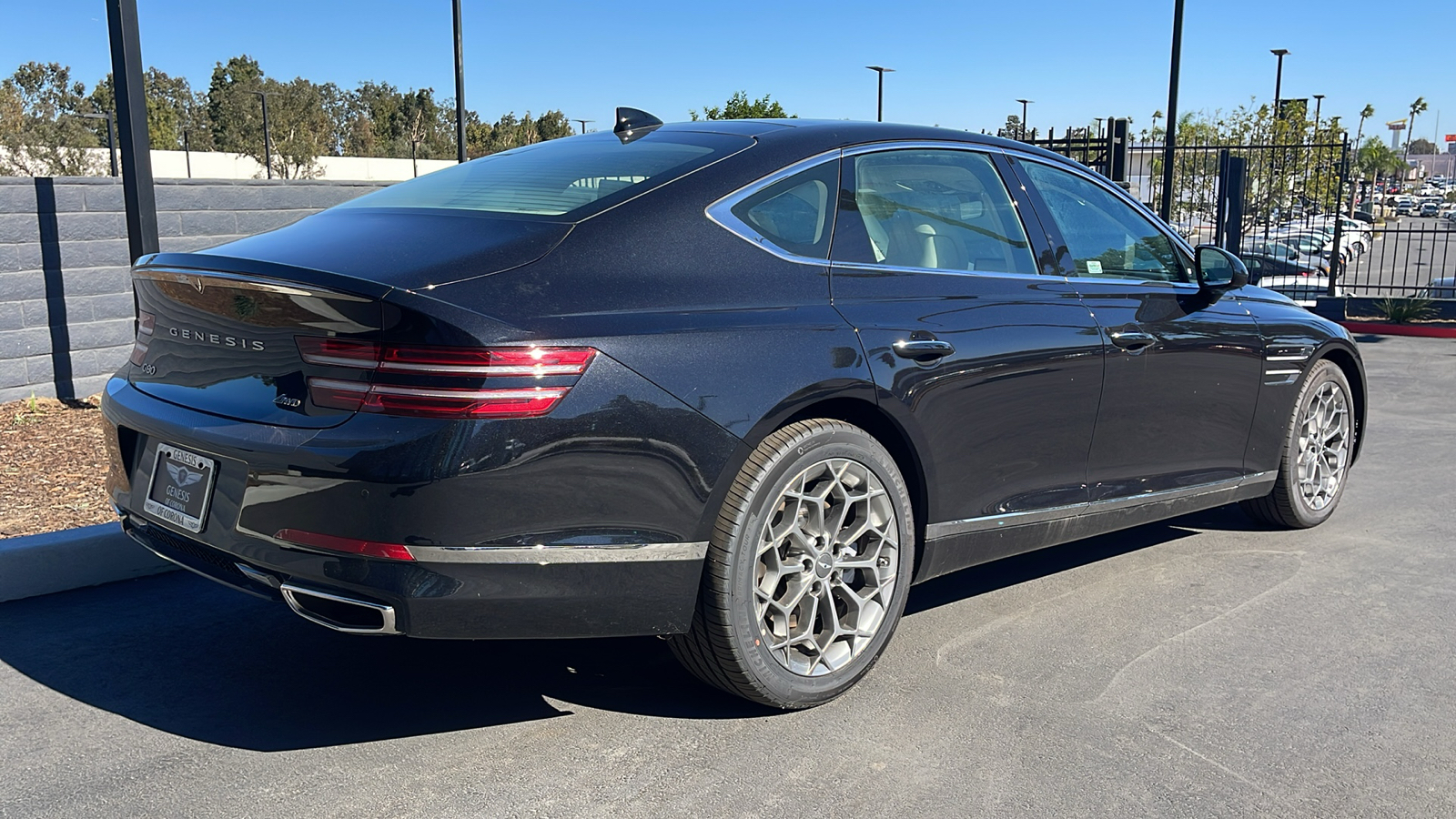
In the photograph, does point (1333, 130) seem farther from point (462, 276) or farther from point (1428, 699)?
point (462, 276)

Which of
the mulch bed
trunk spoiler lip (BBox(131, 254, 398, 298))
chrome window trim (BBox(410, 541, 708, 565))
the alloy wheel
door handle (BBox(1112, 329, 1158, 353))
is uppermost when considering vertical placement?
trunk spoiler lip (BBox(131, 254, 398, 298))

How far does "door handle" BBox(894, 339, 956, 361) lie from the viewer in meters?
3.62

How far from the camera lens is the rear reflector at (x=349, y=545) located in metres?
2.86

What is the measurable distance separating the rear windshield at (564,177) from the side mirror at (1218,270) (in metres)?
2.25

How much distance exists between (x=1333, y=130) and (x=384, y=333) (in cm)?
2576

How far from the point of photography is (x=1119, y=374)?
439cm

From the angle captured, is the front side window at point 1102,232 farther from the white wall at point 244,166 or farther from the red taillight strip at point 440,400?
the white wall at point 244,166

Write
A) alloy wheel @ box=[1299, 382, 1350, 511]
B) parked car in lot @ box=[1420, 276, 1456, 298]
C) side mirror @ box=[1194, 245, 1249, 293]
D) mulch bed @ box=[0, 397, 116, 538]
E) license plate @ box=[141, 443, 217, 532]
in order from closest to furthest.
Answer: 1. license plate @ box=[141, 443, 217, 532]
2. side mirror @ box=[1194, 245, 1249, 293]
3. mulch bed @ box=[0, 397, 116, 538]
4. alloy wheel @ box=[1299, 382, 1350, 511]
5. parked car in lot @ box=[1420, 276, 1456, 298]

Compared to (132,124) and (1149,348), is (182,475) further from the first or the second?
(132,124)

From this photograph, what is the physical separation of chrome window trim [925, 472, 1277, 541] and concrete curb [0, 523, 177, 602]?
2.90 metres

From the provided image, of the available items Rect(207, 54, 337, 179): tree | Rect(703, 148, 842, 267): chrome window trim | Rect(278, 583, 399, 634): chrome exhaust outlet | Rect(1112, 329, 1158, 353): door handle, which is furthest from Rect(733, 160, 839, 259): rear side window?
Rect(207, 54, 337, 179): tree

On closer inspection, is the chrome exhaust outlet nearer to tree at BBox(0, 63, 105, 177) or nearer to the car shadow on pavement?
the car shadow on pavement

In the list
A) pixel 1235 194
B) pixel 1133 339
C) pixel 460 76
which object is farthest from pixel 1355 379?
pixel 460 76

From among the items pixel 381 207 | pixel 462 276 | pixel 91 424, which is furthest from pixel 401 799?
pixel 91 424
